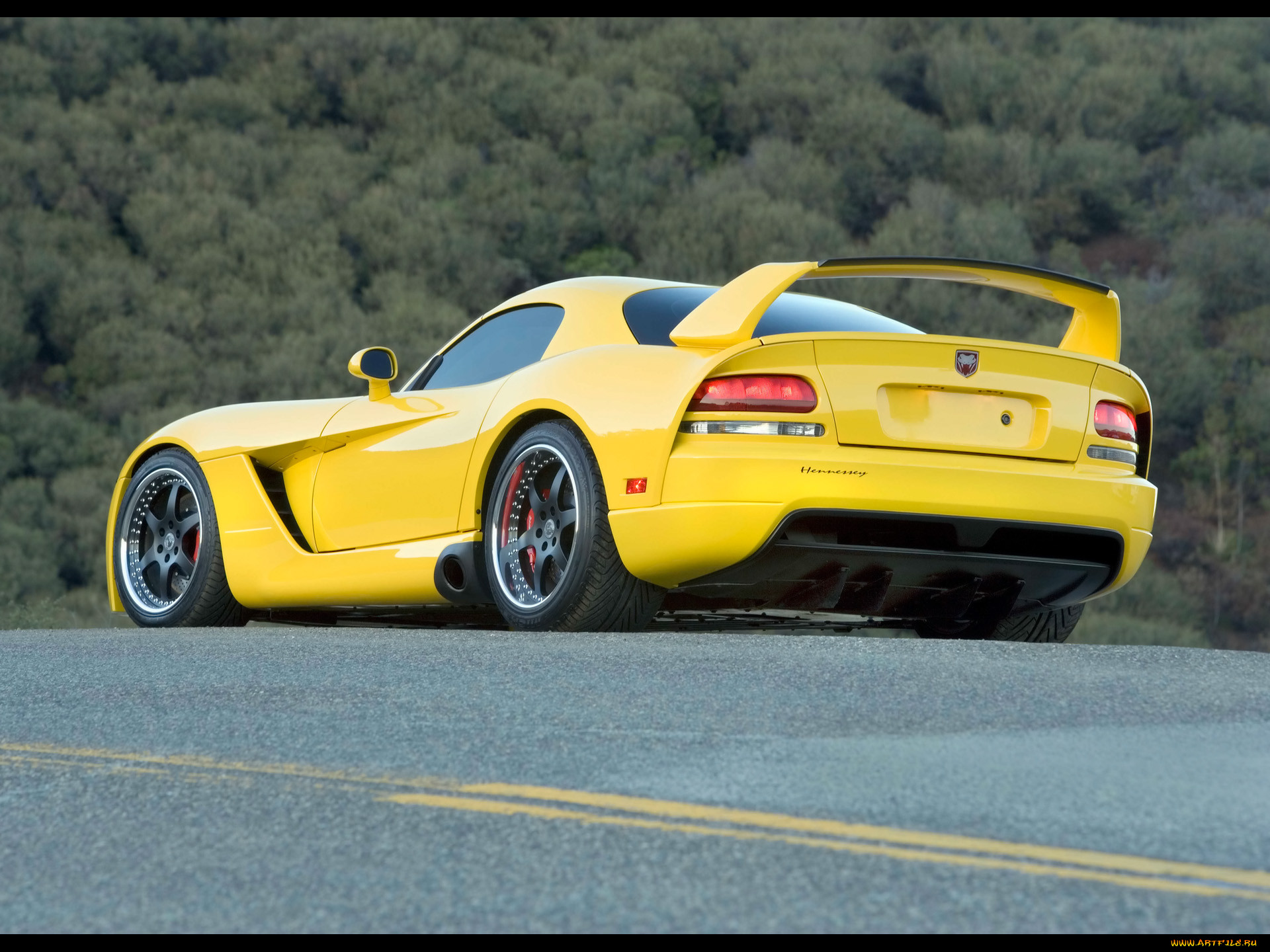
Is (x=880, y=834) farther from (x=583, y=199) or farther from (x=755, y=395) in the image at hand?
(x=583, y=199)

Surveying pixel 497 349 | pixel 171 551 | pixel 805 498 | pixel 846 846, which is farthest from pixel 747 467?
pixel 171 551

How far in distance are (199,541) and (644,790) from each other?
510 centimetres

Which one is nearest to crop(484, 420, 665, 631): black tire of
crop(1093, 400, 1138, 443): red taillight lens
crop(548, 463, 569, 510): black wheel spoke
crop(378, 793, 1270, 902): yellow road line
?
crop(548, 463, 569, 510): black wheel spoke

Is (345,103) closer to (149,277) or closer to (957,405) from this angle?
(149,277)

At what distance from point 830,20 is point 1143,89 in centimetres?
822

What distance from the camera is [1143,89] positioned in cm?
3462

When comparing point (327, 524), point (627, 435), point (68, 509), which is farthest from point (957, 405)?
point (68, 509)

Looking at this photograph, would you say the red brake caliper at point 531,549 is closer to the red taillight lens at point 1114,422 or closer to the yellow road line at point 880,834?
the red taillight lens at point 1114,422

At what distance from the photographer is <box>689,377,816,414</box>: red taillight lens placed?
592 centimetres

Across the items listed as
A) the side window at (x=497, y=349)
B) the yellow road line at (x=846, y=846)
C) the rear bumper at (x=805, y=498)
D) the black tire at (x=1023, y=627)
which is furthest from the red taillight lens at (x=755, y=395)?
the yellow road line at (x=846, y=846)

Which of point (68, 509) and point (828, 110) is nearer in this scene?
point (68, 509)

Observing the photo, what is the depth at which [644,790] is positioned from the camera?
3674 millimetres

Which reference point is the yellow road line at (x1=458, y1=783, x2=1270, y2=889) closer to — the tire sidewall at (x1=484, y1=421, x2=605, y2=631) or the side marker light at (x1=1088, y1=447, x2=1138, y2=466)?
the tire sidewall at (x1=484, y1=421, x2=605, y2=631)
